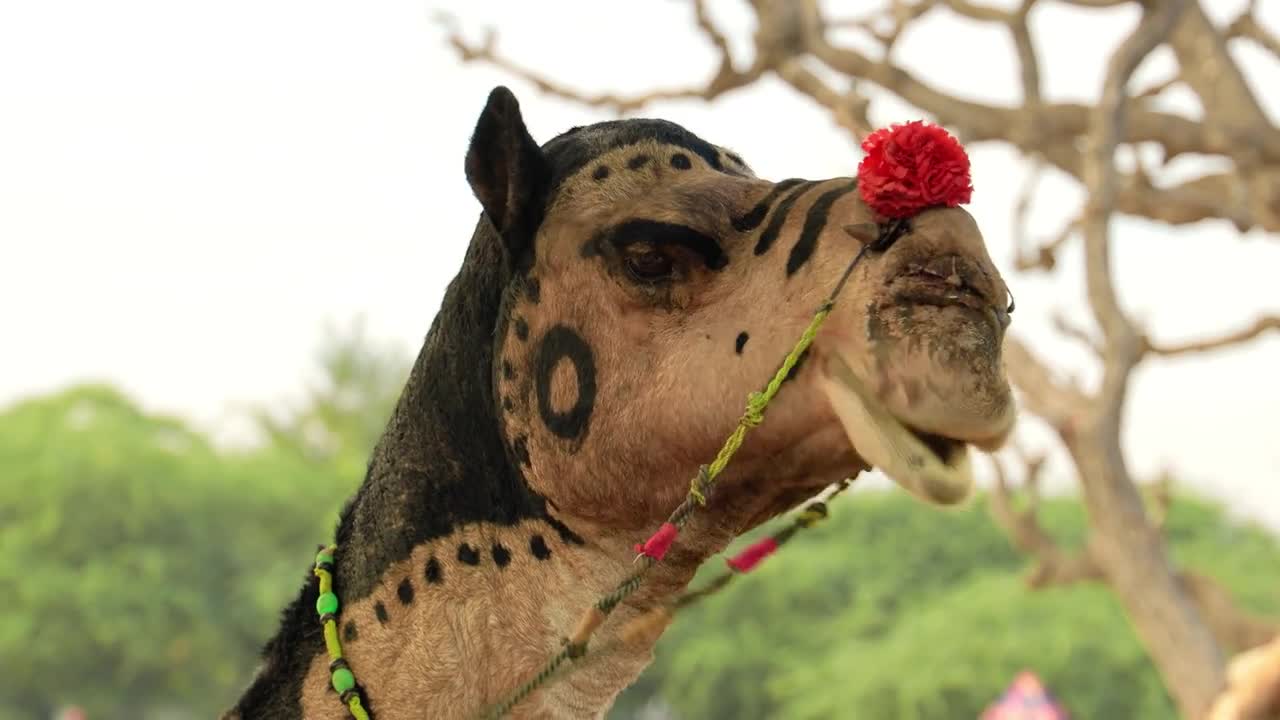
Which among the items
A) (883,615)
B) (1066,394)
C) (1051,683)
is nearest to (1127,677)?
(1051,683)

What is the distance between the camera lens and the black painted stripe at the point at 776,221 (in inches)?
76.0

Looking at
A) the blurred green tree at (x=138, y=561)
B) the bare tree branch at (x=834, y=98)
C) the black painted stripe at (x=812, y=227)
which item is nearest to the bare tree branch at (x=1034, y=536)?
the bare tree branch at (x=834, y=98)

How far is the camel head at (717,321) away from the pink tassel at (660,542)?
0.29 ft

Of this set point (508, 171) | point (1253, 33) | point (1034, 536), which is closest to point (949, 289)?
point (508, 171)

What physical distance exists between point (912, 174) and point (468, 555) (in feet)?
2.89

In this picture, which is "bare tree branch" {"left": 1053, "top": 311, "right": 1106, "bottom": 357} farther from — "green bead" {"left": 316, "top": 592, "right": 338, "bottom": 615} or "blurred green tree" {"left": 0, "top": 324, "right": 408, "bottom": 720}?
"blurred green tree" {"left": 0, "top": 324, "right": 408, "bottom": 720}

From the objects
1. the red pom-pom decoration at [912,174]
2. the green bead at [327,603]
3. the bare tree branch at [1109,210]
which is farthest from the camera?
the bare tree branch at [1109,210]

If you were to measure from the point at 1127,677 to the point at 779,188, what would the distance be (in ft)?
73.0

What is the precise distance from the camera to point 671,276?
1.98 metres

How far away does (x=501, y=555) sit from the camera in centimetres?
213

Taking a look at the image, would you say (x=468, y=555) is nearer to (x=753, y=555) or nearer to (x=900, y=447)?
(x=753, y=555)

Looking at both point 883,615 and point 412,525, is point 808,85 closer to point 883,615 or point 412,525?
point 412,525

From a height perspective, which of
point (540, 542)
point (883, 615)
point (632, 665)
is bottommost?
point (632, 665)

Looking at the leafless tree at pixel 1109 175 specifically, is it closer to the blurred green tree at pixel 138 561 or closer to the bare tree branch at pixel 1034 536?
the bare tree branch at pixel 1034 536
